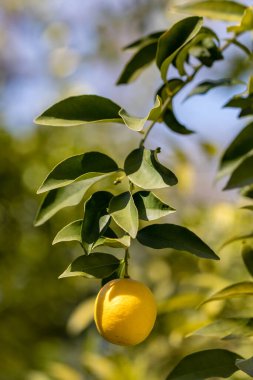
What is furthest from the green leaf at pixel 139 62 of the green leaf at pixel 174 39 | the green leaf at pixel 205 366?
the green leaf at pixel 205 366

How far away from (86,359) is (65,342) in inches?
29.5

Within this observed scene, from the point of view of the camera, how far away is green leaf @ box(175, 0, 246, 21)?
0.89 m

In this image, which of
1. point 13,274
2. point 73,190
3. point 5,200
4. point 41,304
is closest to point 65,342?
point 41,304

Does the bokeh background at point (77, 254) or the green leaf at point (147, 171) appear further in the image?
the bokeh background at point (77, 254)

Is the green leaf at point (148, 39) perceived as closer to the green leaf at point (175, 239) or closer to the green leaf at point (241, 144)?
the green leaf at point (241, 144)

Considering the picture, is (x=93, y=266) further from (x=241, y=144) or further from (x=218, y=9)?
(x=218, y=9)

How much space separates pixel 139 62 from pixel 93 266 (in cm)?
35

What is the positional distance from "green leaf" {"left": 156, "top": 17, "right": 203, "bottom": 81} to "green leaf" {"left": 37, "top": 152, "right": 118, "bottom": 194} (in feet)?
0.39

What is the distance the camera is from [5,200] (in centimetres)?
203

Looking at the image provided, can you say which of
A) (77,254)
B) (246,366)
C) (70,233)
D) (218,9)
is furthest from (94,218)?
(77,254)

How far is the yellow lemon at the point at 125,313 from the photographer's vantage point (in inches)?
23.5

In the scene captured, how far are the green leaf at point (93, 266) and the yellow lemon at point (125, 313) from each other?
0.02m

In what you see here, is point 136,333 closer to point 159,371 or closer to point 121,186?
point 159,371

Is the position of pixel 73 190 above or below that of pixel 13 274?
above
